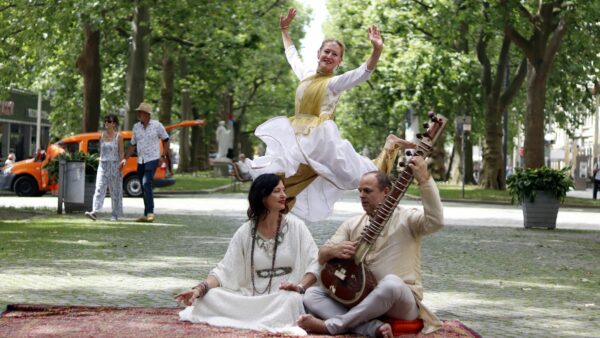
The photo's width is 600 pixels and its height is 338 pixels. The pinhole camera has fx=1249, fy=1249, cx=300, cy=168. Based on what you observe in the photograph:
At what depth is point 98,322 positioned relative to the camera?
25.5 feet

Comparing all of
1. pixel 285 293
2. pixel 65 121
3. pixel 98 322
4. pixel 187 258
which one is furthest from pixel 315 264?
pixel 65 121

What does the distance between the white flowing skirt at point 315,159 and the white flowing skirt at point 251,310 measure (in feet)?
7.33

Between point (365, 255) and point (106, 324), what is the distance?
5.52ft

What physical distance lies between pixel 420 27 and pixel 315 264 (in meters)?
38.0

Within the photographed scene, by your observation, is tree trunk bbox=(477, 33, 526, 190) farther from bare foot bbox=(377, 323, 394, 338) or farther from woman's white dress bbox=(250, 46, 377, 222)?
bare foot bbox=(377, 323, 394, 338)

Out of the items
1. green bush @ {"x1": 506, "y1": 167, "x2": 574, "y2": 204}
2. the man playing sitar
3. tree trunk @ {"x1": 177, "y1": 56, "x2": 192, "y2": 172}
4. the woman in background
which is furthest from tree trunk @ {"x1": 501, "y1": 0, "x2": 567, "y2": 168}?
the man playing sitar

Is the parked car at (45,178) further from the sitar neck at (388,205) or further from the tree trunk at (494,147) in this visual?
the sitar neck at (388,205)

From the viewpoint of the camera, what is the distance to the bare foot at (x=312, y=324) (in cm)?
739

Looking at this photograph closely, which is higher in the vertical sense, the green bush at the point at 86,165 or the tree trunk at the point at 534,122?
the tree trunk at the point at 534,122

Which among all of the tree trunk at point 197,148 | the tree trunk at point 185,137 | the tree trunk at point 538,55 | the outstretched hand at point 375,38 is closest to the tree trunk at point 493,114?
the tree trunk at point 538,55

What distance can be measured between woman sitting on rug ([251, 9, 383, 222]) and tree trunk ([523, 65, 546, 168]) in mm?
28741

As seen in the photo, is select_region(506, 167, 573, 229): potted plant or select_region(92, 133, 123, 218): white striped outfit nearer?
select_region(92, 133, 123, 218): white striped outfit

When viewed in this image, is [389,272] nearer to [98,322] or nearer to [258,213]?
[258,213]

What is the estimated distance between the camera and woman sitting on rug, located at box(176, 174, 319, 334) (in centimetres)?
757
